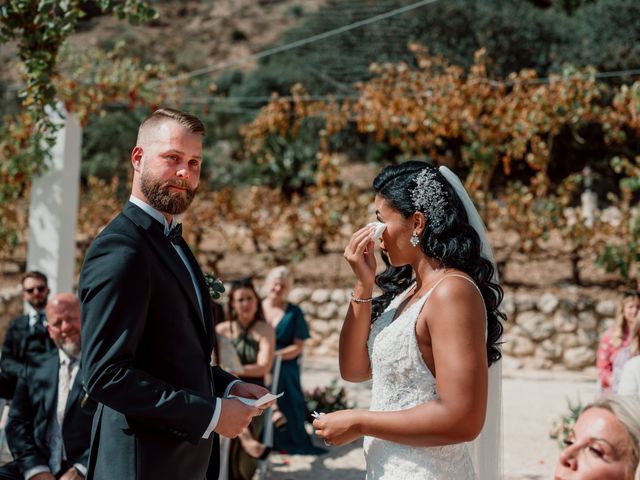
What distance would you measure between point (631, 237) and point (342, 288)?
15.2ft

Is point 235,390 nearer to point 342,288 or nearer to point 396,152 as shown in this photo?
point 342,288

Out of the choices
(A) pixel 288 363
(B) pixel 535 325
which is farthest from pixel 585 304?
(A) pixel 288 363

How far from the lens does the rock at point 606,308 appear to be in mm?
11188

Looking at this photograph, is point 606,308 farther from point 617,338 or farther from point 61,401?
point 61,401

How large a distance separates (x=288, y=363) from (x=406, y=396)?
425 centimetres

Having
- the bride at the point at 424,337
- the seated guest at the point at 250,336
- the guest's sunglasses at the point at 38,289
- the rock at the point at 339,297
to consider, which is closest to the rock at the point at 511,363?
the rock at the point at 339,297

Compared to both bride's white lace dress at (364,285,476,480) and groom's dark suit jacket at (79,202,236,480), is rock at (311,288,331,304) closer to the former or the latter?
bride's white lace dress at (364,285,476,480)

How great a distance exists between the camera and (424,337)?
7.76ft

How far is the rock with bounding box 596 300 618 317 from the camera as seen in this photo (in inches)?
440

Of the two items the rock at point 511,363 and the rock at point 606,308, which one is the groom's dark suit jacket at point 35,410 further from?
the rock at point 606,308

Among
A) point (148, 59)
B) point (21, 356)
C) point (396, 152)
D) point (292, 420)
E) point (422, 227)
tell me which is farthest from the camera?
point (148, 59)

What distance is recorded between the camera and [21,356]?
16.1 ft

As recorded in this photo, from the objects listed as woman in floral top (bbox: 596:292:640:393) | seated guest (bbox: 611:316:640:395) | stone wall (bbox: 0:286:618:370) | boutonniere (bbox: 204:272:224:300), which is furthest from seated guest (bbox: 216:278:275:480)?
stone wall (bbox: 0:286:618:370)

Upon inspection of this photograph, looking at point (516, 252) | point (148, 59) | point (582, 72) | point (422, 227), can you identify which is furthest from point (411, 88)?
point (148, 59)
